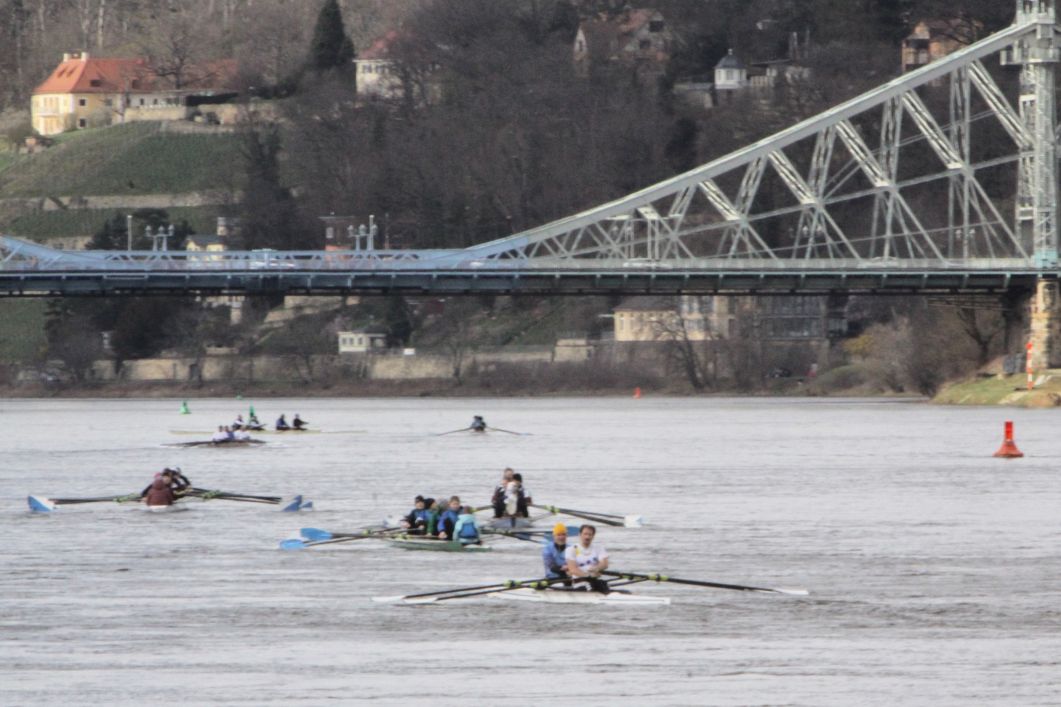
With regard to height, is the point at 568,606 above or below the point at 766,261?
below

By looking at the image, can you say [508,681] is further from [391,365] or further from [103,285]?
[391,365]

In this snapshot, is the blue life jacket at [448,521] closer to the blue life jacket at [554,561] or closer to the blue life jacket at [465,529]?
the blue life jacket at [465,529]

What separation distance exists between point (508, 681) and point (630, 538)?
15933 mm

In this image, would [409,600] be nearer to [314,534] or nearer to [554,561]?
[554,561]

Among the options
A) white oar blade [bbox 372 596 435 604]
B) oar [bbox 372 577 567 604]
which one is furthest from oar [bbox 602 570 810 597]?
white oar blade [bbox 372 596 435 604]

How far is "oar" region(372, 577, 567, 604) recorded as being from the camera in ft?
107

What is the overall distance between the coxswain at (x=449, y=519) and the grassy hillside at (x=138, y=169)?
14798 cm

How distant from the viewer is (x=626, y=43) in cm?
19425

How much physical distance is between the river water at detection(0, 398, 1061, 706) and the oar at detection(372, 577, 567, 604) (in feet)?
1.00

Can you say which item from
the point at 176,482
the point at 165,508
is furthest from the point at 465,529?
the point at 176,482

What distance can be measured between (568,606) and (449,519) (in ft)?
24.1

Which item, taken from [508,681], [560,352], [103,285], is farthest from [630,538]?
[560,352]

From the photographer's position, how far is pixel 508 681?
2798 centimetres

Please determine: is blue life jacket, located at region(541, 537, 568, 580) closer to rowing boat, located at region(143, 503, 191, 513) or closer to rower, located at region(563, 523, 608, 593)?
rower, located at region(563, 523, 608, 593)
